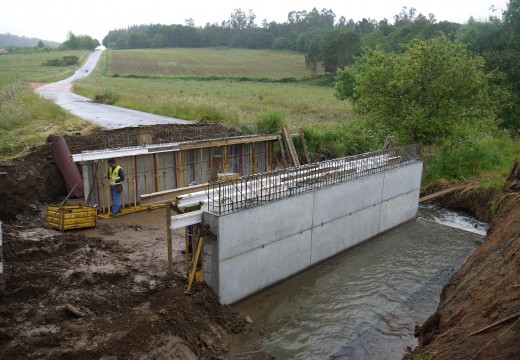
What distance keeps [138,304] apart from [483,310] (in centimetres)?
657

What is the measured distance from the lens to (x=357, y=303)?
10.7m

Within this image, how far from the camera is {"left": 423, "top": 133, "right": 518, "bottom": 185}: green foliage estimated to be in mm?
20141

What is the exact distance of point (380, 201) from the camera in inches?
594

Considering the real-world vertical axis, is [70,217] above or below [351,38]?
below

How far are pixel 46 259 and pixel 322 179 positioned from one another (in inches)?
303

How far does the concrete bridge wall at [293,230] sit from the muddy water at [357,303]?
408 mm

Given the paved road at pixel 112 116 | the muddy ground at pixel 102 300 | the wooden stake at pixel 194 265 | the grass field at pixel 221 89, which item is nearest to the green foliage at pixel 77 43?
the grass field at pixel 221 89

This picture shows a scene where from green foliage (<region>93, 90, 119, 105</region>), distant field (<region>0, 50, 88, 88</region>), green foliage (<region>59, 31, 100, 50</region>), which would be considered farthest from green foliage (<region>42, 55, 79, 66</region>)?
green foliage (<region>59, 31, 100, 50</region>)

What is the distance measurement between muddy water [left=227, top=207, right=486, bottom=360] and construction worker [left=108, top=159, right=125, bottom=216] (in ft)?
22.1

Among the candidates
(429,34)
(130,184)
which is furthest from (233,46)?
(130,184)

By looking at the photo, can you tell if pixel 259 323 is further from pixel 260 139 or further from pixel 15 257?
pixel 260 139

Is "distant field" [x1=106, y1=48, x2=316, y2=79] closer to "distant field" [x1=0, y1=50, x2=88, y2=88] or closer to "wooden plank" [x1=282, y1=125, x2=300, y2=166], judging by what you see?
"distant field" [x1=0, y1=50, x2=88, y2=88]

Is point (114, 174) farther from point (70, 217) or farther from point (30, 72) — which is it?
point (30, 72)

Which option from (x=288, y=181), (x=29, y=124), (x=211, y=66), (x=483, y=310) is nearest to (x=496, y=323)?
(x=483, y=310)
